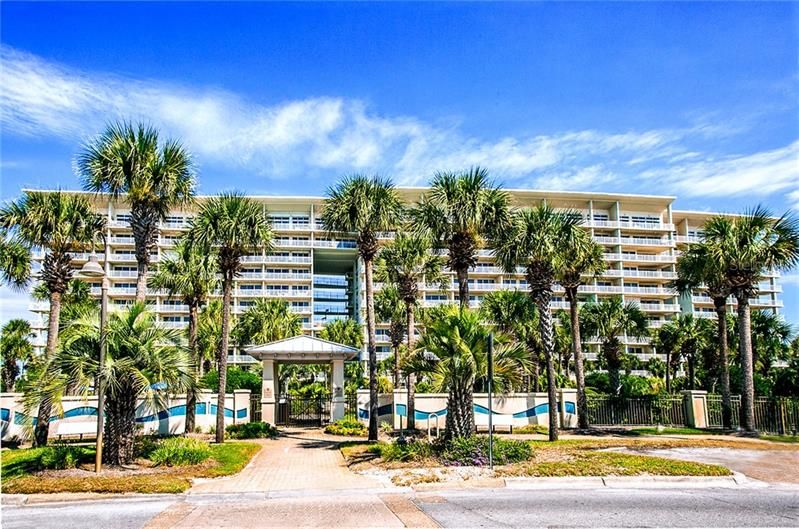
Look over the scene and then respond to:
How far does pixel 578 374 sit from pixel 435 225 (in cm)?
1054

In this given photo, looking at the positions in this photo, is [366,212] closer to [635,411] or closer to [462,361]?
[462,361]

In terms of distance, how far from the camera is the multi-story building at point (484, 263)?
80312 millimetres

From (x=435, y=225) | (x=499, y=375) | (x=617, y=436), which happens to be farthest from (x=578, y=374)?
(x=499, y=375)

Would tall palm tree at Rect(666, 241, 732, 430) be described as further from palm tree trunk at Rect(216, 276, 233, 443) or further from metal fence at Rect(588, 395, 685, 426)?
palm tree trunk at Rect(216, 276, 233, 443)

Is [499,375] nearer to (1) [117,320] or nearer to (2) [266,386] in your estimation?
(1) [117,320]

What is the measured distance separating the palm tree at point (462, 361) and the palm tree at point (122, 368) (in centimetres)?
651

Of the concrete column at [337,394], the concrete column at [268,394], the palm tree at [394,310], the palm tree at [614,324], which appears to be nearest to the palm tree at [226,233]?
the concrete column at [268,394]

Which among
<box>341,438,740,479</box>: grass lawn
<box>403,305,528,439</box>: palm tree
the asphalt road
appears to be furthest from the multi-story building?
the asphalt road

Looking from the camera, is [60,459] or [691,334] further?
[691,334]

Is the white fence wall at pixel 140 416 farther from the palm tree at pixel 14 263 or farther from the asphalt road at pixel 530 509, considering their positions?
the asphalt road at pixel 530 509

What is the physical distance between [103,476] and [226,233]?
1067 centimetres

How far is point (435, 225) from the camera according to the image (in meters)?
23.8

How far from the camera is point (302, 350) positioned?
28734mm

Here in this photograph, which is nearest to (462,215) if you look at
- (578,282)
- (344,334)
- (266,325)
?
(578,282)
